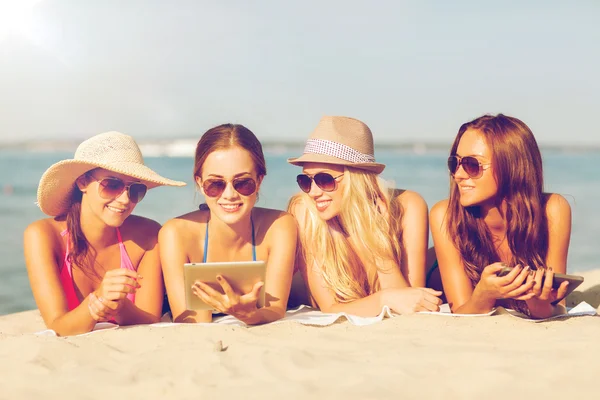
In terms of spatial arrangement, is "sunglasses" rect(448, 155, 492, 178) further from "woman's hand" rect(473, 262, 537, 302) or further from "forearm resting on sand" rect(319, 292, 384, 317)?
"forearm resting on sand" rect(319, 292, 384, 317)

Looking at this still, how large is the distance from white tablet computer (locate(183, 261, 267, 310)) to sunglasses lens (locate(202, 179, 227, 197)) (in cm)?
70

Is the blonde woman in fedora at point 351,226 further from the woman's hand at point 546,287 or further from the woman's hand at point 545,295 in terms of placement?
the woman's hand at point 546,287

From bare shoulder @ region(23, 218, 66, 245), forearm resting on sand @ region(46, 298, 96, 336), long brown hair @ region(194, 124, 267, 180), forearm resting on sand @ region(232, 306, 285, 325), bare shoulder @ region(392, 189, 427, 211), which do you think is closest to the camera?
forearm resting on sand @ region(46, 298, 96, 336)

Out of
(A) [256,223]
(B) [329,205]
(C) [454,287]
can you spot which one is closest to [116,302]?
(A) [256,223]

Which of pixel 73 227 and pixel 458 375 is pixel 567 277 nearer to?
pixel 458 375

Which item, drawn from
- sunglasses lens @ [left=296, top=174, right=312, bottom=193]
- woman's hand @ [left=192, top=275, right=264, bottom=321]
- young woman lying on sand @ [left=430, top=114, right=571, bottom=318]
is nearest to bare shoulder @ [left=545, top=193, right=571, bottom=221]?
young woman lying on sand @ [left=430, top=114, right=571, bottom=318]

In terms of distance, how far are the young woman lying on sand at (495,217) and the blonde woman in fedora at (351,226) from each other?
0.29 m

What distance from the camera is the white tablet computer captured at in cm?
461

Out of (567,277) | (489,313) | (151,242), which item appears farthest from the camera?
(151,242)

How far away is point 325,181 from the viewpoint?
220 inches

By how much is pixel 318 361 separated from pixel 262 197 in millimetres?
10353

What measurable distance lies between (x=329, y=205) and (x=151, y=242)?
137 centimetres

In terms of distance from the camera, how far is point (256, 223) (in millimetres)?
5613

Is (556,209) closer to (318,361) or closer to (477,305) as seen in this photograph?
(477,305)
